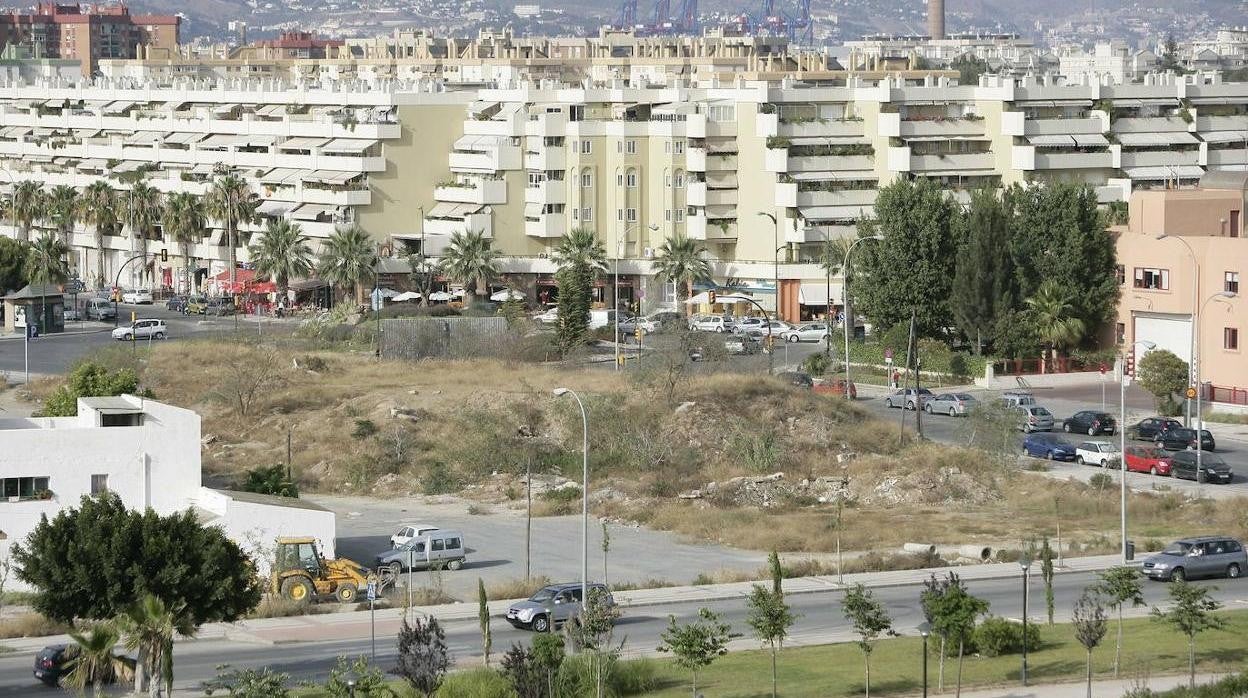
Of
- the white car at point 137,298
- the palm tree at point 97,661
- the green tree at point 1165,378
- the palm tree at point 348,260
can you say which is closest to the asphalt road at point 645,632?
the palm tree at point 97,661

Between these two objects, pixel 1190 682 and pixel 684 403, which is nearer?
pixel 1190 682

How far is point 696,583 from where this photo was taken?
184 feet

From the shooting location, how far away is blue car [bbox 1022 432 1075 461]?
77.3m

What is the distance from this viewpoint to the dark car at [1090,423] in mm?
81938

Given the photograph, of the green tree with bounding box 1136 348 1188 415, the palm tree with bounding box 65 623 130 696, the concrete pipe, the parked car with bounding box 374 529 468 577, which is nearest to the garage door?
the green tree with bounding box 1136 348 1188 415

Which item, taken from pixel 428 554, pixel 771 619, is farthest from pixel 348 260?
pixel 771 619

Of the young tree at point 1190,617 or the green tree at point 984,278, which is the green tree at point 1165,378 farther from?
the young tree at point 1190,617

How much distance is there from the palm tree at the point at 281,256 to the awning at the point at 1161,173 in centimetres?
4651

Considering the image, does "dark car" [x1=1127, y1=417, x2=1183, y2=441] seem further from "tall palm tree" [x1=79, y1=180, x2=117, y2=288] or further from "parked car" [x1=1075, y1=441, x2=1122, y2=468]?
"tall palm tree" [x1=79, y1=180, x2=117, y2=288]

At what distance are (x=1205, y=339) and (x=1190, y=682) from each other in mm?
49064

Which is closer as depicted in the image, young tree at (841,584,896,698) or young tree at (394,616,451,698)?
young tree at (394,616,451,698)

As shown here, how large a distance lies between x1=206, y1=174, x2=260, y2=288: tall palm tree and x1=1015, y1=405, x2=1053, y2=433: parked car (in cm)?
6329

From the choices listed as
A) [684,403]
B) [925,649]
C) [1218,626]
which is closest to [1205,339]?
[684,403]

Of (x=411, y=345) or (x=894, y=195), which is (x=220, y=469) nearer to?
(x=411, y=345)
